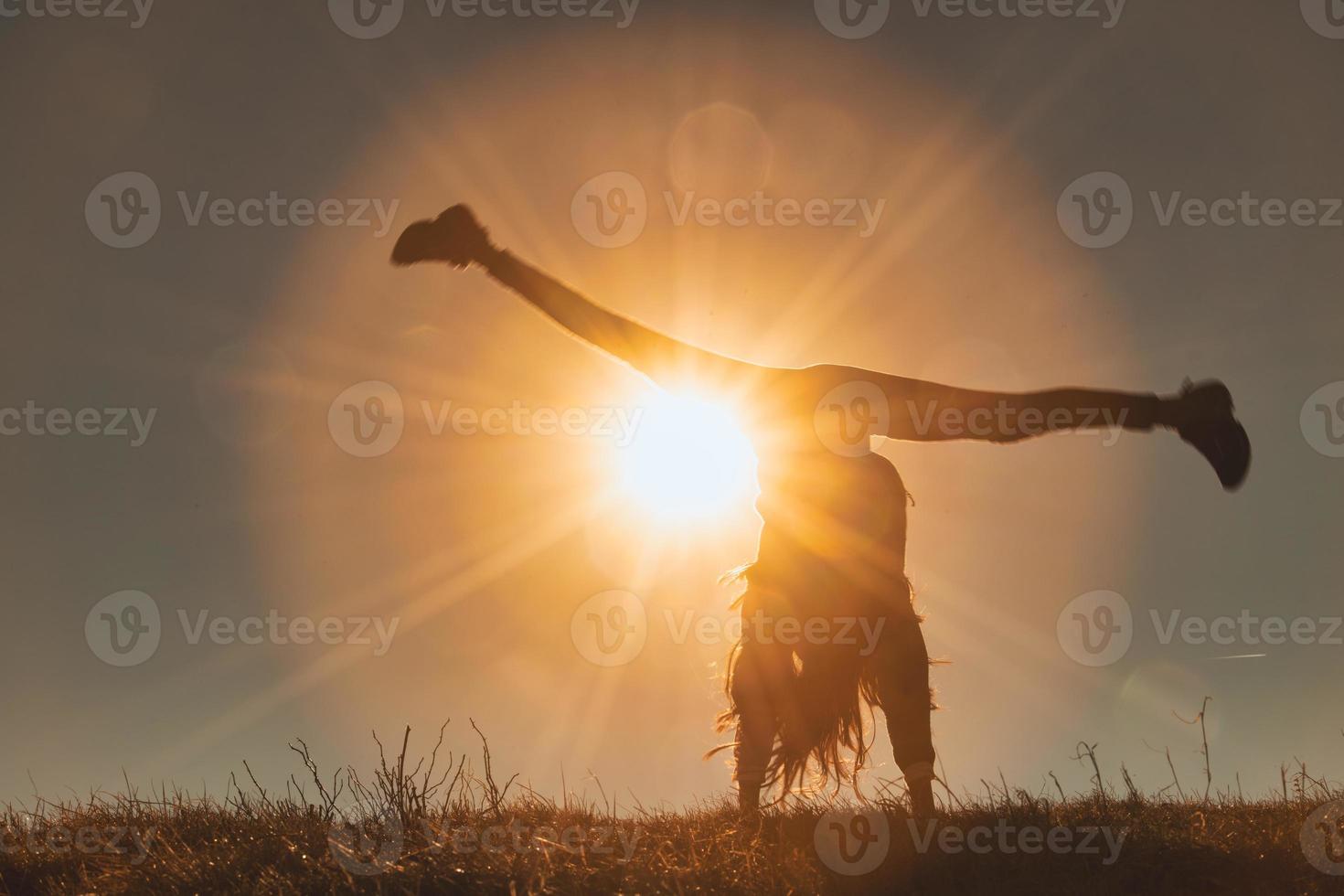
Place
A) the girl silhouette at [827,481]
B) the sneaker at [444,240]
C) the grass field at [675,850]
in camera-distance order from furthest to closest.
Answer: the sneaker at [444,240], the girl silhouette at [827,481], the grass field at [675,850]

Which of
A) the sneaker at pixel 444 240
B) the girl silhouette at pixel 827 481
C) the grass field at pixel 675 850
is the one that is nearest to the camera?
the grass field at pixel 675 850

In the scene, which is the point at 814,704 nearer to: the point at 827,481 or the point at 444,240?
the point at 827,481

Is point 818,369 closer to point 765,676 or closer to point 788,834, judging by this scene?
point 765,676

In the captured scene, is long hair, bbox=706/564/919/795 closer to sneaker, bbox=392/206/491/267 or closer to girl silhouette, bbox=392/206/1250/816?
girl silhouette, bbox=392/206/1250/816

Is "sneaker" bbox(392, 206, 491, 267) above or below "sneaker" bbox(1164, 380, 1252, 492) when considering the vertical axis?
above

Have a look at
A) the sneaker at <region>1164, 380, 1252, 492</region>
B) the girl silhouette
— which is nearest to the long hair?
the girl silhouette

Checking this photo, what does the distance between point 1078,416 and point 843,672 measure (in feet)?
7.12

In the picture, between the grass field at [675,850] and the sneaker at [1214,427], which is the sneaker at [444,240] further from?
the sneaker at [1214,427]

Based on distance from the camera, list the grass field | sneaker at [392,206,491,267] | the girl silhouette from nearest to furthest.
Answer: the grass field
the girl silhouette
sneaker at [392,206,491,267]

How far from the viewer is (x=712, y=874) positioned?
12.3 feet

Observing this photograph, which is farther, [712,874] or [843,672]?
[843,672]

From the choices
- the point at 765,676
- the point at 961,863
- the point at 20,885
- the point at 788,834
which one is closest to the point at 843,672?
the point at 765,676

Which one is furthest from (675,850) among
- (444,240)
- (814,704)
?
(444,240)

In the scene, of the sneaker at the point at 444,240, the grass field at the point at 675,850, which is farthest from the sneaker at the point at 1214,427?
the sneaker at the point at 444,240
